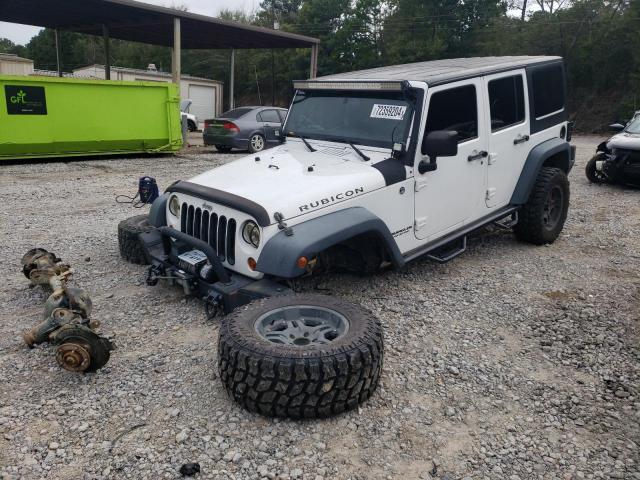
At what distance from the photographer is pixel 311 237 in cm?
356

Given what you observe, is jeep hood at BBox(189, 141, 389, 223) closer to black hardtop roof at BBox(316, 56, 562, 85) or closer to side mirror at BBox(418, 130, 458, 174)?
side mirror at BBox(418, 130, 458, 174)

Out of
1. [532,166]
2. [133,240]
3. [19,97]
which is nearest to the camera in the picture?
[133,240]

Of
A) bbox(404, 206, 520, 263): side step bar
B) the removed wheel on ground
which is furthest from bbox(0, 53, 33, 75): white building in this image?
bbox(404, 206, 520, 263): side step bar

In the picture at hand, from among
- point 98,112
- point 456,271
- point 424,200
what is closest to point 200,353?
point 424,200

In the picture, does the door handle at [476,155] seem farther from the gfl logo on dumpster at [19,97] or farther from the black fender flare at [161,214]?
the gfl logo on dumpster at [19,97]

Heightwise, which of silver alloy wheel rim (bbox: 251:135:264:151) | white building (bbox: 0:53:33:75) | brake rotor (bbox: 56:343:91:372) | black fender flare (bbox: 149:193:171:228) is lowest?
brake rotor (bbox: 56:343:91:372)

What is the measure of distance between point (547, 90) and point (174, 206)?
4.07 m

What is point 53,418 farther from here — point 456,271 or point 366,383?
point 456,271

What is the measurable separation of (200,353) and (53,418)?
3.13 ft

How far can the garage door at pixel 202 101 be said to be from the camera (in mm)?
32719

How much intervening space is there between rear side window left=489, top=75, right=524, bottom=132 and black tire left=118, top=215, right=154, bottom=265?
336 cm

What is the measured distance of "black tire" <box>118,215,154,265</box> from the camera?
518cm

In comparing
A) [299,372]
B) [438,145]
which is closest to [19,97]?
[438,145]

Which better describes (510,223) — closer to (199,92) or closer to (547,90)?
(547,90)
